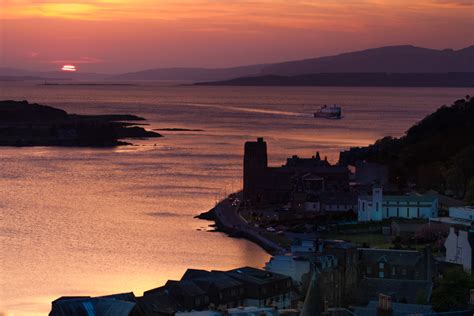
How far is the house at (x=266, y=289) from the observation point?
18297 mm

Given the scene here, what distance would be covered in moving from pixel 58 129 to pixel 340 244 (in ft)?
189

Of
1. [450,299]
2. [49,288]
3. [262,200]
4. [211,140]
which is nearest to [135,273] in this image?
[49,288]

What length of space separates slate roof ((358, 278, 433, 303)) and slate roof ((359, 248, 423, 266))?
1869 mm

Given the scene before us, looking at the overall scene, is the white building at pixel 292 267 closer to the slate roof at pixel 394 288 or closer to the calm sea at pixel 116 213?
the slate roof at pixel 394 288

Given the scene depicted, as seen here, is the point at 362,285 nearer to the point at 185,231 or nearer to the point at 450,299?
the point at 450,299

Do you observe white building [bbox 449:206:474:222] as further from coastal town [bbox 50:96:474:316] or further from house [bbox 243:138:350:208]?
house [bbox 243:138:350:208]

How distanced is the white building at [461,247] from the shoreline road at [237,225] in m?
4.37

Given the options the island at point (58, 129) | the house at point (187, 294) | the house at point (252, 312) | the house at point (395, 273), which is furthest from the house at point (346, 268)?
the island at point (58, 129)

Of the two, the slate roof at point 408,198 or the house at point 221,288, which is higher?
A: the slate roof at point 408,198

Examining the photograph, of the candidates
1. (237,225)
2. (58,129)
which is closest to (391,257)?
(237,225)

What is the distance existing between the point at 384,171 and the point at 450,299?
2439 cm

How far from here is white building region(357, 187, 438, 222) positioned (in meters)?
31.8

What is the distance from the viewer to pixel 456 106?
5684 centimetres

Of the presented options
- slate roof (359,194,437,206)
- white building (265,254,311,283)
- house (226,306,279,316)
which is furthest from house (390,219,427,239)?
house (226,306,279,316)
